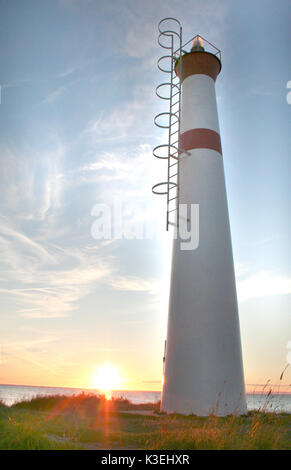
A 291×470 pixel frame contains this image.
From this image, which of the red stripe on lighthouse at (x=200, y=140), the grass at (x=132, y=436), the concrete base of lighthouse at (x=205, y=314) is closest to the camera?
the grass at (x=132, y=436)

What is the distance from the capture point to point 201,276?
12250 millimetres

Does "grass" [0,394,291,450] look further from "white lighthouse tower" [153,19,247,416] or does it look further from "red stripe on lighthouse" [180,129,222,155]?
"red stripe on lighthouse" [180,129,222,155]

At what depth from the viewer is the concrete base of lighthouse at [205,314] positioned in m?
11.2

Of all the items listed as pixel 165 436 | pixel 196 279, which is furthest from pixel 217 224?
pixel 165 436

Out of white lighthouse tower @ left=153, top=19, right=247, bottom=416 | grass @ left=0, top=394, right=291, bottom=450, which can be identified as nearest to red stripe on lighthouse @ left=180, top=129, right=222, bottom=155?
white lighthouse tower @ left=153, top=19, right=247, bottom=416

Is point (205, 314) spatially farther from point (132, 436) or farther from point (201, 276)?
point (132, 436)

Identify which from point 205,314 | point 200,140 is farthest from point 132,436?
point 200,140

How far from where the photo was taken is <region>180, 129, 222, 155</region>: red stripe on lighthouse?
534 inches

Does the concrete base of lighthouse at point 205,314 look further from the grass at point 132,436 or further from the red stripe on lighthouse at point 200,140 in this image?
the grass at point 132,436

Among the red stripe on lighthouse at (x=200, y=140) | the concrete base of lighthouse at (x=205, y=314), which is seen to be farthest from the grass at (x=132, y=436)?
the red stripe on lighthouse at (x=200, y=140)

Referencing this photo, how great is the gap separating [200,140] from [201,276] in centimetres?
503

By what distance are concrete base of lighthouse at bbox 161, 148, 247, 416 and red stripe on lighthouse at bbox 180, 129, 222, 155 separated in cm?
23

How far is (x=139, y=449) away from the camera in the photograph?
6.50 m
